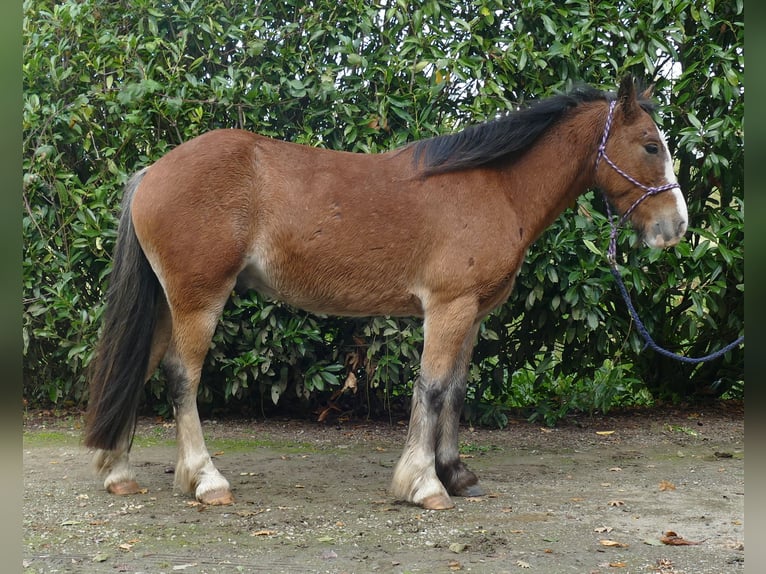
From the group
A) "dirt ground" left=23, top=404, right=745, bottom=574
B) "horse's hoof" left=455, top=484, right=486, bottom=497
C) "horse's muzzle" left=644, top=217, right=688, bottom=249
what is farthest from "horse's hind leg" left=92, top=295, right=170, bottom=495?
"horse's muzzle" left=644, top=217, right=688, bottom=249

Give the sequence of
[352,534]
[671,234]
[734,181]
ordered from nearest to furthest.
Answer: [352,534]
[671,234]
[734,181]

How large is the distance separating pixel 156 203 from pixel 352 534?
7.20 ft

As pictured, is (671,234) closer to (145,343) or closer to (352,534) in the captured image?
(352,534)

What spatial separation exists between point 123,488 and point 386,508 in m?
1.65

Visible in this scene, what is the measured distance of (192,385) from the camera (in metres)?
4.54

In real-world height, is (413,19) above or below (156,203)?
above

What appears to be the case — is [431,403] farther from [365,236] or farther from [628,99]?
[628,99]

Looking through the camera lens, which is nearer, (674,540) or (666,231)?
(674,540)

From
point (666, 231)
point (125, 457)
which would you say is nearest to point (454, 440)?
point (666, 231)

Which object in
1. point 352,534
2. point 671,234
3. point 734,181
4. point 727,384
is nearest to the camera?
point 352,534

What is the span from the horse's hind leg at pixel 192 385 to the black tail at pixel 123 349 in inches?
8.0

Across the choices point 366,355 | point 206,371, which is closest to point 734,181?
point 366,355

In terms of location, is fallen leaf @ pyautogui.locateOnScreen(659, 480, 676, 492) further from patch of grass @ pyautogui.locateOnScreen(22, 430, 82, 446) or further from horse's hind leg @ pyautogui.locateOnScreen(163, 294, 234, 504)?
patch of grass @ pyautogui.locateOnScreen(22, 430, 82, 446)

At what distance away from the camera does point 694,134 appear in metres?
6.15
